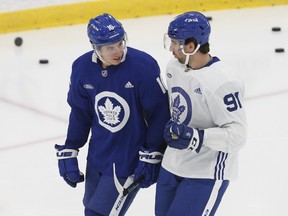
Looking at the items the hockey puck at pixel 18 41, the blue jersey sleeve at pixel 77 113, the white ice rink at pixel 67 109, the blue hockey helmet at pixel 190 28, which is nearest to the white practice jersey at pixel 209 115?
the blue hockey helmet at pixel 190 28

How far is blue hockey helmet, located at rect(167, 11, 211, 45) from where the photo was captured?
2.49m

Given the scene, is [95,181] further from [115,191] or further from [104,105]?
[104,105]

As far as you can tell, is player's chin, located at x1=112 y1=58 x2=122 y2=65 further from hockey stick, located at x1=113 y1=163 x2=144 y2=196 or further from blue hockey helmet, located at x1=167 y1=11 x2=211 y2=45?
hockey stick, located at x1=113 y1=163 x2=144 y2=196

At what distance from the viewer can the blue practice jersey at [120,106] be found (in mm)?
2598

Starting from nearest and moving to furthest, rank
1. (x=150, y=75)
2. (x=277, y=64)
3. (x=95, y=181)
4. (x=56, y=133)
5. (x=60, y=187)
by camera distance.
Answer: (x=150, y=75)
(x=95, y=181)
(x=60, y=187)
(x=56, y=133)
(x=277, y=64)

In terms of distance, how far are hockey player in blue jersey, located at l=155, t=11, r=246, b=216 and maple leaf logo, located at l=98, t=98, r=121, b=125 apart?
20cm

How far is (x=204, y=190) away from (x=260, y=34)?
3.22 metres

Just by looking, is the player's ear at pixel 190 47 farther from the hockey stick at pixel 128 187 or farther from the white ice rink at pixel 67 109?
the white ice rink at pixel 67 109

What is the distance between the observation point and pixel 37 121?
4449 mm

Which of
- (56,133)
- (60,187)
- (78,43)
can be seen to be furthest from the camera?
(78,43)

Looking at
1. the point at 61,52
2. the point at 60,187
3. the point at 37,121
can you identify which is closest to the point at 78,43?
the point at 61,52

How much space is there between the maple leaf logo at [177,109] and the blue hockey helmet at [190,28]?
0.21 m

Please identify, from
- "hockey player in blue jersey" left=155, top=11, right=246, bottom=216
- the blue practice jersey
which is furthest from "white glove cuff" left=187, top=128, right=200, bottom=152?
the blue practice jersey

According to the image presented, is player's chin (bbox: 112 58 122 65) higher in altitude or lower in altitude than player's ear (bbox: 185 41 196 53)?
lower
